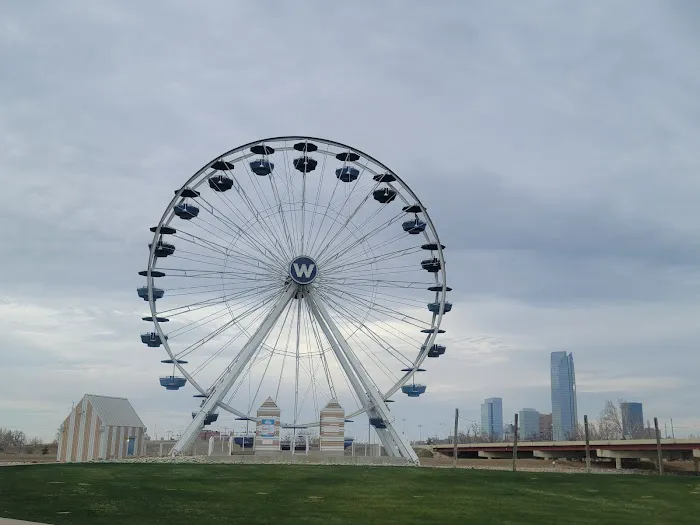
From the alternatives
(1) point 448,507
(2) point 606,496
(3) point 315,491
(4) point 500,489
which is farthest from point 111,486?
(2) point 606,496

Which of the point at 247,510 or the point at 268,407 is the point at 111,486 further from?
the point at 268,407

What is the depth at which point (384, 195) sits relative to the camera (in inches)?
1767

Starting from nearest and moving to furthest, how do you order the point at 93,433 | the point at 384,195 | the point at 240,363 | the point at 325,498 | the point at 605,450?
the point at 325,498
the point at 240,363
the point at 93,433
the point at 384,195
the point at 605,450

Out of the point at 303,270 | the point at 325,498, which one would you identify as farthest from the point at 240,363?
the point at 325,498

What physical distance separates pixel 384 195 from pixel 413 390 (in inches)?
475

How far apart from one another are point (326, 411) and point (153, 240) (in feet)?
47.7

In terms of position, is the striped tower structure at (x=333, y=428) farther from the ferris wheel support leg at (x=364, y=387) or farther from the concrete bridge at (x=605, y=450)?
the concrete bridge at (x=605, y=450)

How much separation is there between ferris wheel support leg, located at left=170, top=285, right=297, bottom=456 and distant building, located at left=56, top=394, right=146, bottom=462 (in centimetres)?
709

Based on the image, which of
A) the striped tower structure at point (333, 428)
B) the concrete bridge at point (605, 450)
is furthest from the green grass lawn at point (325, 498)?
the concrete bridge at point (605, 450)

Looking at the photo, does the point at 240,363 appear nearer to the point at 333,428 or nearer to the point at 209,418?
the point at 209,418

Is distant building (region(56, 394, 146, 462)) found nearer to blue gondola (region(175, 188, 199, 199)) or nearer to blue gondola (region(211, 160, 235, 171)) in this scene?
blue gondola (region(175, 188, 199, 199))

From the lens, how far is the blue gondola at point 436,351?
147ft

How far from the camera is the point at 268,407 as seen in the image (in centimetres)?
4241

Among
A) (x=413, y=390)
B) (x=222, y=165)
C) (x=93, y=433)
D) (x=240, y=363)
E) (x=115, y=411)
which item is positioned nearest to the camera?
(x=240, y=363)
